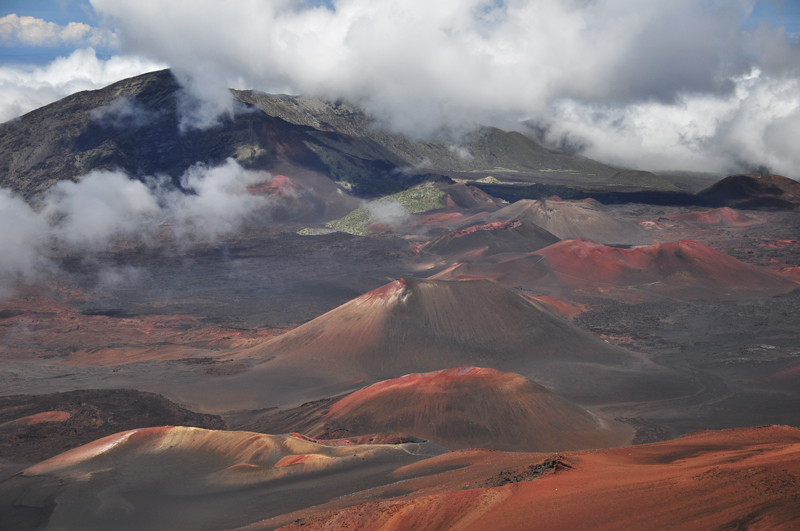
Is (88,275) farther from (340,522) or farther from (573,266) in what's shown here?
(340,522)

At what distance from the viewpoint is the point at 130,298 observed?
56969 mm

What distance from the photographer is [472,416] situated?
2481cm

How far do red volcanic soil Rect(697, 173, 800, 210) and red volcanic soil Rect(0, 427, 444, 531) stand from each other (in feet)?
391

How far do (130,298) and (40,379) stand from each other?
951 inches

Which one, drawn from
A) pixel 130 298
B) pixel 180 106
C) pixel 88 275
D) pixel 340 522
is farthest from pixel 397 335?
pixel 180 106

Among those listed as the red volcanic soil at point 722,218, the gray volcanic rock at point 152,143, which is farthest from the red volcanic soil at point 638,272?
the gray volcanic rock at point 152,143

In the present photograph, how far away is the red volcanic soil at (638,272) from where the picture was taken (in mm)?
55656

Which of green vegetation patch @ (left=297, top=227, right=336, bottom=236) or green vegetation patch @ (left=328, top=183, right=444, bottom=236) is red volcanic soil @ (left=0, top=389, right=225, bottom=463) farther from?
green vegetation patch @ (left=328, top=183, right=444, bottom=236)

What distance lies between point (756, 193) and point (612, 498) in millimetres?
130248

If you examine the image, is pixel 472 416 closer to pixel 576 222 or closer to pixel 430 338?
pixel 430 338

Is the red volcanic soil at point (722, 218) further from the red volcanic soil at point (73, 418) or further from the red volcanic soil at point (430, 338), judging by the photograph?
the red volcanic soil at point (73, 418)

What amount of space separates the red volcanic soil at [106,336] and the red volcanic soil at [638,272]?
83.7ft

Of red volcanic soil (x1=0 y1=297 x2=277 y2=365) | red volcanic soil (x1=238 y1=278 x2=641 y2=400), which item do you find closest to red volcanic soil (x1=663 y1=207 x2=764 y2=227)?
red volcanic soil (x1=238 y1=278 x2=641 y2=400)

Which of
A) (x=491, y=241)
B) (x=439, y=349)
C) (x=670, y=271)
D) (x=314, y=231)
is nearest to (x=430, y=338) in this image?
(x=439, y=349)
